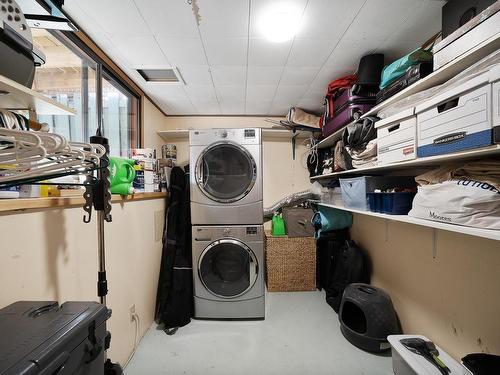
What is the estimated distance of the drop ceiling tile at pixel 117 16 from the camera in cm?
119

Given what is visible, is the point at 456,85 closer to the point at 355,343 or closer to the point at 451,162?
the point at 451,162

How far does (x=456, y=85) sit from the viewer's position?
3.15 feet

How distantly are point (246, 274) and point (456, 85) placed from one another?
6.49 ft

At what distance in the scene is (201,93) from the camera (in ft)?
7.61

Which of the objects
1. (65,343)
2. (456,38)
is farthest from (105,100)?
(456,38)

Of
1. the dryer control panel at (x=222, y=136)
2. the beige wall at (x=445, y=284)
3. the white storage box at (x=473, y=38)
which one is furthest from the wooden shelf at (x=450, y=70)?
the dryer control panel at (x=222, y=136)

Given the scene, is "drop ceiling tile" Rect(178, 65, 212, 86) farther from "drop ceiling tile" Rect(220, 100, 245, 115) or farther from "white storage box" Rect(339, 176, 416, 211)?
"white storage box" Rect(339, 176, 416, 211)

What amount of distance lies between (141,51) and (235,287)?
7.14ft

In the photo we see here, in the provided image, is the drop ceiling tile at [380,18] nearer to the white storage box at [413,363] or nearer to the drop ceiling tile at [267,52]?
the drop ceiling tile at [267,52]

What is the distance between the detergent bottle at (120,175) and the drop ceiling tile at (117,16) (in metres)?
0.83

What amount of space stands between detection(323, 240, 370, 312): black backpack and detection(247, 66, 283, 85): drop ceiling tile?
6.15 feet

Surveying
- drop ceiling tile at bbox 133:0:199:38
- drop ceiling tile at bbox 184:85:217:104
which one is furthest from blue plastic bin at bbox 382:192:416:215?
drop ceiling tile at bbox 184:85:217:104

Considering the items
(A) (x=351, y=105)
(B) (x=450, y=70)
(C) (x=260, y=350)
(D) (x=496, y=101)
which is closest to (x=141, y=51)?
(A) (x=351, y=105)

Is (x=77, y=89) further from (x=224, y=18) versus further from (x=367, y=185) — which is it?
(x=367, y=185)
